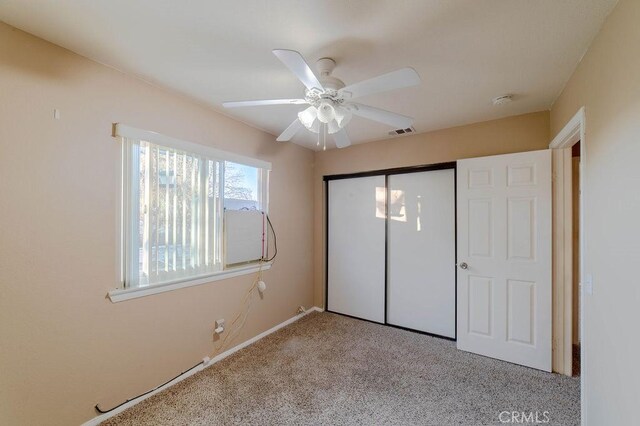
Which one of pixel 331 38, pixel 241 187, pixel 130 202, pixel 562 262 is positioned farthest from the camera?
pixel 241 187

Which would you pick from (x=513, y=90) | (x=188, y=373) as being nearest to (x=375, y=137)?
(x=513, y=90)

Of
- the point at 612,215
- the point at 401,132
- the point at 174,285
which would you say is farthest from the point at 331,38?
the point at 174,285

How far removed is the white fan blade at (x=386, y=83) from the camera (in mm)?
1236

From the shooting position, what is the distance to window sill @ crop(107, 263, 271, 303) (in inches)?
73.3

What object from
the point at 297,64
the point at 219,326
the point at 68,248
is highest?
the point at 297,64

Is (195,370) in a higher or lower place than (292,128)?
lower

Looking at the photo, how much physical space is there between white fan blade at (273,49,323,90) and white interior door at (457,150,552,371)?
2.07 meters

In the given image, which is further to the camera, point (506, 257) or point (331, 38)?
point (506, 257)

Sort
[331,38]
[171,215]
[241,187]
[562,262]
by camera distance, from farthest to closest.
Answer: [241,187] < [562,262] < [171,215] < [331,38]

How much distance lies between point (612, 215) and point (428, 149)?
6.44ft

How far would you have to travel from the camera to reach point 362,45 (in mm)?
1547

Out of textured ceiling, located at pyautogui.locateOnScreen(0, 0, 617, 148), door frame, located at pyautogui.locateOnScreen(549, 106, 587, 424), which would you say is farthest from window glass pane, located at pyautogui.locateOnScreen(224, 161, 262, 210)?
door frame, located at pyautogui.locateOnScreen(549, 106, 587, 424)

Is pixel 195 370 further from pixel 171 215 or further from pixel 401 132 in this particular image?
pixel 401 132

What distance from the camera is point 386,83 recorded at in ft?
4.38
